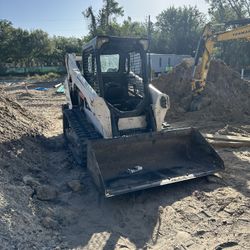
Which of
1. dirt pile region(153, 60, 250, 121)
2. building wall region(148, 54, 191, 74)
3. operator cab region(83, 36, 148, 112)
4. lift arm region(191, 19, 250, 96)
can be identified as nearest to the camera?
operator cab region(83, 36, 148, 112)

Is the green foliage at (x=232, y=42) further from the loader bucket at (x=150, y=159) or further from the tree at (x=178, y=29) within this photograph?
the loader bucket at (x=150, y=159)

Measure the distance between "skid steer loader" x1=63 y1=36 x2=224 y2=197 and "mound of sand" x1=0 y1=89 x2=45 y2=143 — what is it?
126 centimetres

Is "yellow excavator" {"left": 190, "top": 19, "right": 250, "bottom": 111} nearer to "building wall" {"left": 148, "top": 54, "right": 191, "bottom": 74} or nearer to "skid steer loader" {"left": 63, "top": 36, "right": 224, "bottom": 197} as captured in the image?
"skid steer loader" {"left": 63, "top": 36, "right": 224, "bottom": 197}

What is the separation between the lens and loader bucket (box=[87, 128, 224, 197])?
4.85 metres

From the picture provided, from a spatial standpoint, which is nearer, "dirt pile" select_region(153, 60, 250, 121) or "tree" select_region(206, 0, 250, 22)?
"dirt pile" select_region(153, 60, 250, 121)

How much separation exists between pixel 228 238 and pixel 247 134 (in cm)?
528

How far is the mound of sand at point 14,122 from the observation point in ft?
22.1

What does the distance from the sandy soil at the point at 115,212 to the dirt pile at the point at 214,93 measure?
4607 millimetres

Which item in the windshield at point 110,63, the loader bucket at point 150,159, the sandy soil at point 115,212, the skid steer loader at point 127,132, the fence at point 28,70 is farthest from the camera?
the fence at point 28,70

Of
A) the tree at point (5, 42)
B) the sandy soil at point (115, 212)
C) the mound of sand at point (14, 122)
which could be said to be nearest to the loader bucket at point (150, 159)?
the sandy soil at point (115, 212)

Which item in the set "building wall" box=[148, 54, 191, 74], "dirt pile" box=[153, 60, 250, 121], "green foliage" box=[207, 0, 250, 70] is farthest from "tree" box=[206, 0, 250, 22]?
"dirt pile" box=[153, 60, 250, 121]

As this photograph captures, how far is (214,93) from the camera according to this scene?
11141mm

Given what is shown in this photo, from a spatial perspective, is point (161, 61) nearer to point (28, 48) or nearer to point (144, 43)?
point (28, 48)

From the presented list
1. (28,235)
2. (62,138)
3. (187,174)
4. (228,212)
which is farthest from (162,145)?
(62,138)
